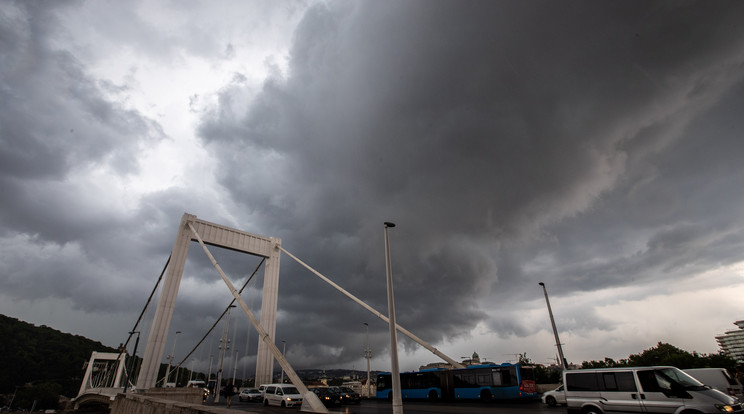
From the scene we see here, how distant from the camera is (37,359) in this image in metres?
112

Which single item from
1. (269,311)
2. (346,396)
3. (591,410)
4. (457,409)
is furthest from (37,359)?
(591,410)

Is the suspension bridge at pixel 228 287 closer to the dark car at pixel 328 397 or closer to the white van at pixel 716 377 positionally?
the dark car at pixel 328 397

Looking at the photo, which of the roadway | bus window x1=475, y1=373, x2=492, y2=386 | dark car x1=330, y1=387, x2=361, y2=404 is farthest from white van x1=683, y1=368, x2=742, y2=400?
dark car x1=330, y1=387, x2=361, y2=404

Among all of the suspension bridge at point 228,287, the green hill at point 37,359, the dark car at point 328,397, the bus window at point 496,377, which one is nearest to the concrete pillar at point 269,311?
the suspension bridge at point 228,287

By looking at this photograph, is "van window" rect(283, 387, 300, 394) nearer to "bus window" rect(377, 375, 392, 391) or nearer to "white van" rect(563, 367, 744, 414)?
"bus window" rect(377, 375, 392, 391)

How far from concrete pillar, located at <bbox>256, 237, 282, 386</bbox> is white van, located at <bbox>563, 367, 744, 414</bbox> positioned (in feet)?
103

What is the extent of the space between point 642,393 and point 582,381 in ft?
6.64

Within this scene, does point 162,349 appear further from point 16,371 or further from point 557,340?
point 16,371

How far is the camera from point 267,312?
1598 inches

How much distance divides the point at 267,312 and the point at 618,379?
118ft

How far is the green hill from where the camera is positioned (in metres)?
104

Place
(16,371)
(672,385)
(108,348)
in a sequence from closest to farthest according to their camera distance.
Result: (672,385), (16,371), (108,348)

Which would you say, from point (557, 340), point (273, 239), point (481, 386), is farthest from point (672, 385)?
point (273, 239)

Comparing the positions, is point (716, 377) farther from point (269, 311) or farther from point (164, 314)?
point (164, 314)
